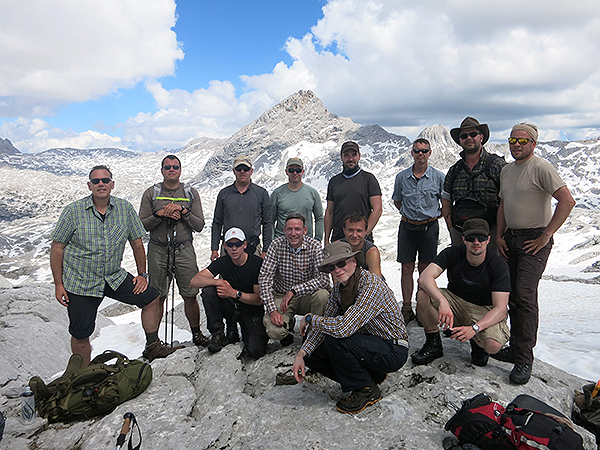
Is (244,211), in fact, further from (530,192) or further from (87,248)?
(530,192)

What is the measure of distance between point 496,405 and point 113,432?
5.37 m

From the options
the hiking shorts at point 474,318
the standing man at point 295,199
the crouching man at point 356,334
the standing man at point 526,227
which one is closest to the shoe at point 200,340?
the standing man at point 295,199

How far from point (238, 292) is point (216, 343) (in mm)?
1450

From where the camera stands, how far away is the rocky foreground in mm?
4969

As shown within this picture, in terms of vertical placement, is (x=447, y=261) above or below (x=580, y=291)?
above

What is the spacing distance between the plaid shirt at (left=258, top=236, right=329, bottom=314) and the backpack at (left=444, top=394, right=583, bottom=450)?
11.2 ft

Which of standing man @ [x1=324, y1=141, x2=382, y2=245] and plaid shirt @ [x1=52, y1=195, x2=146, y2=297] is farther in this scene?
standing man @ [x1=324, y1=141, x2=382, y2=245]

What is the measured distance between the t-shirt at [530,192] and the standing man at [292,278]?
3600mm

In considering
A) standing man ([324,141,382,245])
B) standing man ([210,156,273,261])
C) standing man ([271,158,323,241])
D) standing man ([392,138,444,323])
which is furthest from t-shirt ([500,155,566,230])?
standing man ([210,156,273,261])

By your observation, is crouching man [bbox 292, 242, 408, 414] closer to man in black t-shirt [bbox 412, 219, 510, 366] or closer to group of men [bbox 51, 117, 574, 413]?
group of men [bbox 51, 117, 574, 413]

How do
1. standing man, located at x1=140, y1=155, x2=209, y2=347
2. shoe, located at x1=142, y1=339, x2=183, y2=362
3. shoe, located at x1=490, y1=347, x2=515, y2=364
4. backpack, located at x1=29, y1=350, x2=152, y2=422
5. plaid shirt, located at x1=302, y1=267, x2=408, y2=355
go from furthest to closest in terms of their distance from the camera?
standing man, located at x1=140, y1=155, x2=209, y2=347
shoe, located at x1=142, y1=339, x2=183, y2=362
shoe, located at x1=490, y1=347, x2=515, y2=364
backpack, located at x1=29, y1=350, x2=152, y2=422
plaid shirt, located at x1=302, y1=267, x2=408, y2=355

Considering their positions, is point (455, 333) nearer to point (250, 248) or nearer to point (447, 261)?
point (447, 261)

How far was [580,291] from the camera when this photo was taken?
76.9ft

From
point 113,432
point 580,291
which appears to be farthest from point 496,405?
point 580,291
